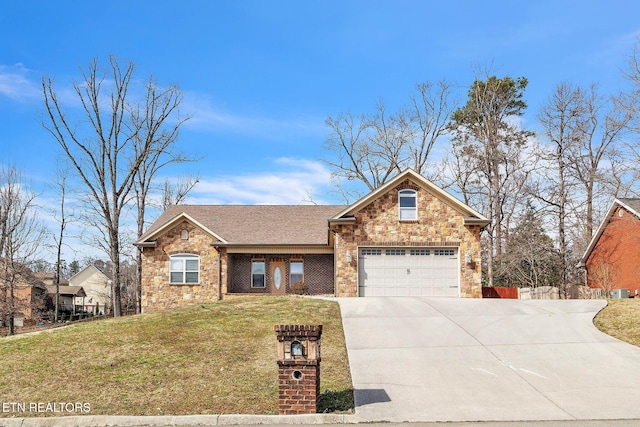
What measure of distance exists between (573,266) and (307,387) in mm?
33222

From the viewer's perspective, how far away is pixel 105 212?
114ft

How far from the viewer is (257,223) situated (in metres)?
31.7

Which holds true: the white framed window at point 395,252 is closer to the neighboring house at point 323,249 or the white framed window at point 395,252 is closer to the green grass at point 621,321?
the neighboring house at point 323,249

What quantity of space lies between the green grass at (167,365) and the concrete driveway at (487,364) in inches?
32.8

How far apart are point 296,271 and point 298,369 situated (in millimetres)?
19587

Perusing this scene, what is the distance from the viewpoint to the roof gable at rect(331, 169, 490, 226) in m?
25.2

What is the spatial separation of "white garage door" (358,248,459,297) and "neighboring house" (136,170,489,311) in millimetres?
42

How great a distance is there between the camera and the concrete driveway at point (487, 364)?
1110 centimetres

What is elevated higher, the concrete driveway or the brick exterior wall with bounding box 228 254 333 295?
the brick exterior wall with bounding box 228 254 333 295

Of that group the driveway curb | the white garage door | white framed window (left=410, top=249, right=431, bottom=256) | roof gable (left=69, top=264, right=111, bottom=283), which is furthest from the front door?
roof gable (left=69, top=264, right=111, bottom=283)

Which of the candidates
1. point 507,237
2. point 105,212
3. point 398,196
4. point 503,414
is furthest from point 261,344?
point 507,237

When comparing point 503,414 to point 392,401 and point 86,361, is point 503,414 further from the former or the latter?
point 86,361

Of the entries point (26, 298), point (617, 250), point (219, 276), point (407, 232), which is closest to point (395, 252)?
point (407, 232)

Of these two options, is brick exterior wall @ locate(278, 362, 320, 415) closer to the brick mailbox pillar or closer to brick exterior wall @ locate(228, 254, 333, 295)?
the brick mailbox pillar
